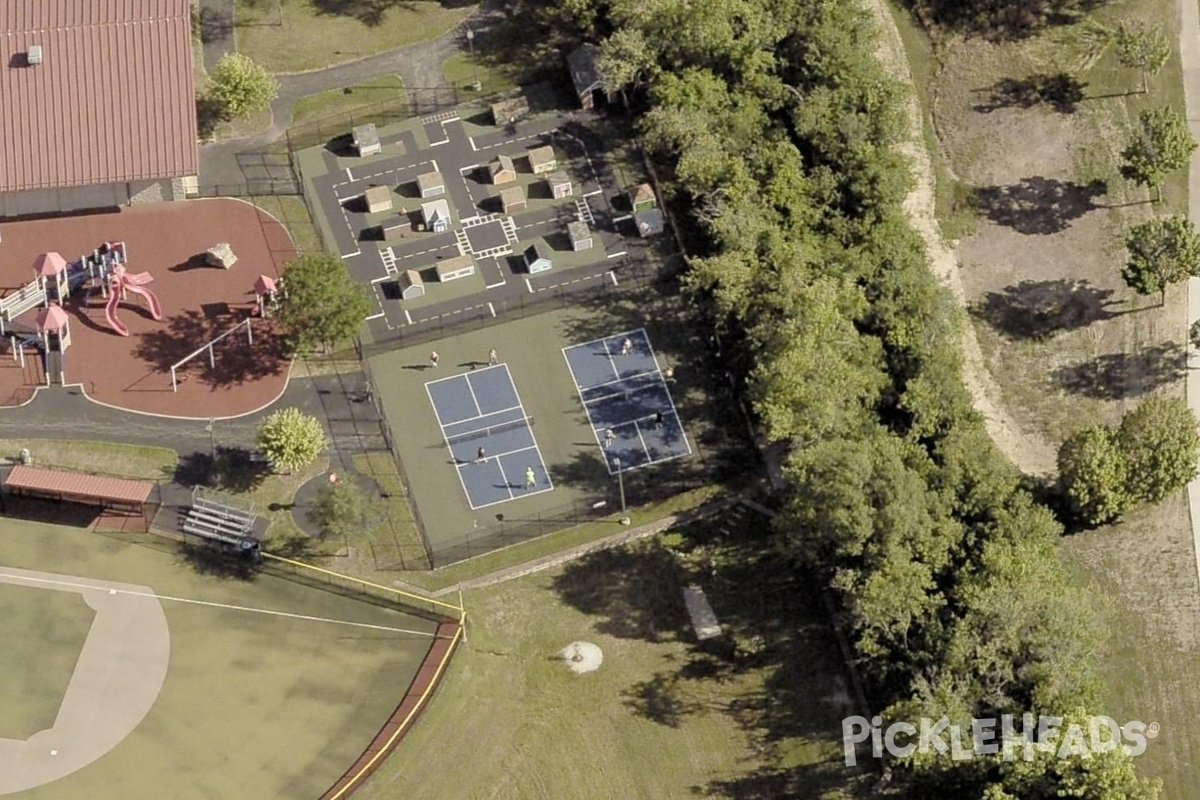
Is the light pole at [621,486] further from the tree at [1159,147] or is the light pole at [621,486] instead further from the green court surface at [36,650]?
the tree at [1159,147]

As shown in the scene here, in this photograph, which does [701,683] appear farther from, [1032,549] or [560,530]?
[1032,549]

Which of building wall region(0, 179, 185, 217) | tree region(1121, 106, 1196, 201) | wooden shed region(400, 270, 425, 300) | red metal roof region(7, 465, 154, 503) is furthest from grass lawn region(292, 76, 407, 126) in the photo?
tree region(1121, 106, 1196, 201)

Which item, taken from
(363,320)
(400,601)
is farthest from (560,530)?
(363,320)

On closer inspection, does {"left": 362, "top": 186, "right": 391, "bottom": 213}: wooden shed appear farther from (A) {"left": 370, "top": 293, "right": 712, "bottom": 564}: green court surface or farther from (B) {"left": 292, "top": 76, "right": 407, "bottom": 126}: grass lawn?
(A) {"left": 370, "top": 293, "right": 712, "bottom": 564}: green court surface

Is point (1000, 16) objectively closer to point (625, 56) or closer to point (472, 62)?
point (625, 56)

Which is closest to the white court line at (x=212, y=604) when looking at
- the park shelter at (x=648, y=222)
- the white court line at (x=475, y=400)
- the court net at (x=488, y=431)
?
the court net at (x=488, y=431)

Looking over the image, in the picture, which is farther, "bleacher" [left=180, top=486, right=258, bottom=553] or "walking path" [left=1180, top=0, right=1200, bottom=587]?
"walking path" [left=1180, top=0, right=1200, bottom=587]

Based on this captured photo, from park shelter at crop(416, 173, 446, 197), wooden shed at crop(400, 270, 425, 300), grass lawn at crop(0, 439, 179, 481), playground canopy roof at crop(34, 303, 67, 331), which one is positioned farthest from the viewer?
park shelter at crop(416, 173, 446, 197)
